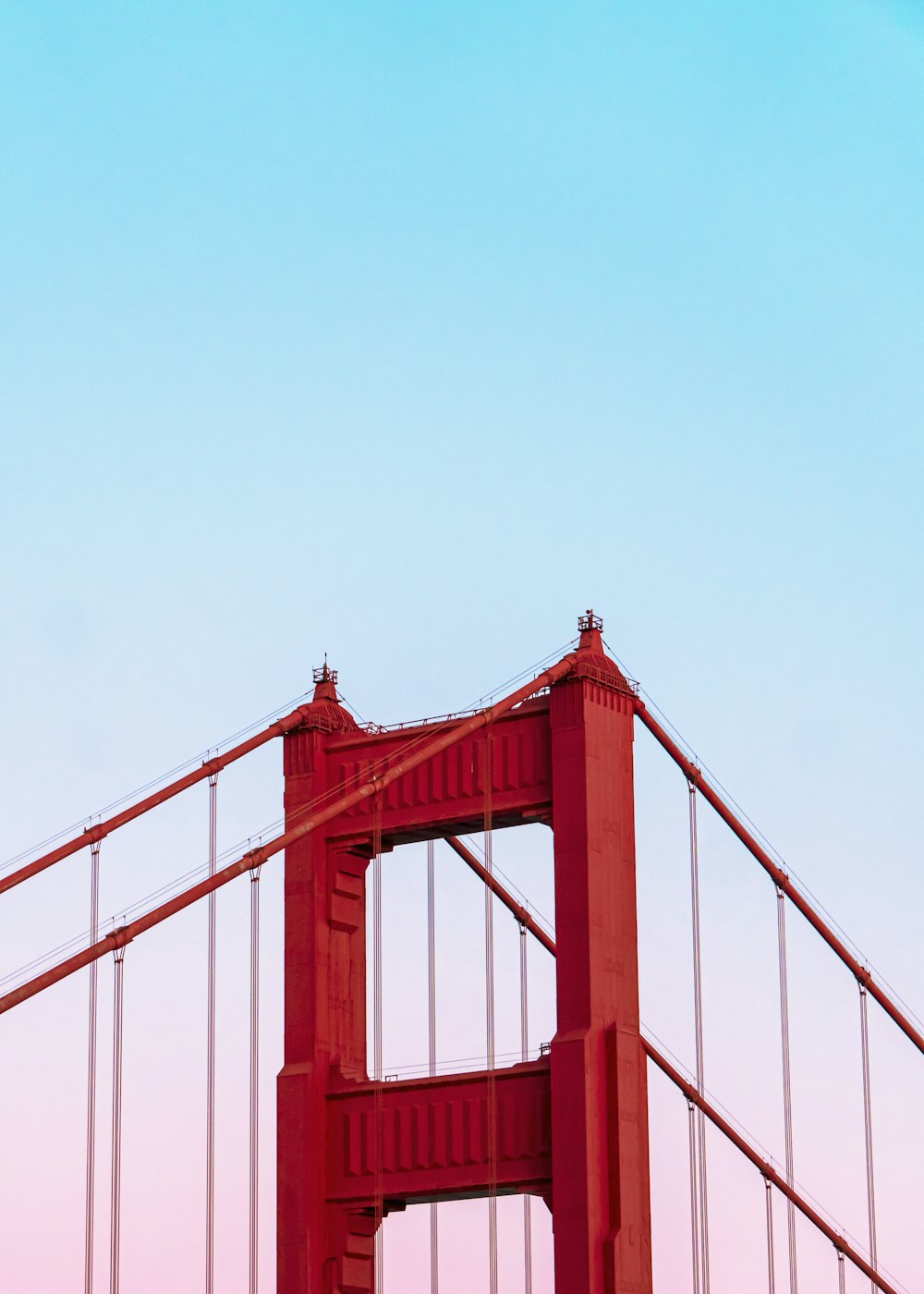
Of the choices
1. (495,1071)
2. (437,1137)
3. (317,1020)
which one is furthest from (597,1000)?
(317,1020)

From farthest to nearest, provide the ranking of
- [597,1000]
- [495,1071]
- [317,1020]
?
1. [317,1020]
2. [495,1071]
3. [597,1000]

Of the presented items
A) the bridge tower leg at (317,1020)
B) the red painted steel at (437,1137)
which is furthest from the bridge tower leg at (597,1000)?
the bridge tower leg at (317,1020)

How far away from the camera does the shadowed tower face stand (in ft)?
178

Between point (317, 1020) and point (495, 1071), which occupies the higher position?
point (317, 1020)

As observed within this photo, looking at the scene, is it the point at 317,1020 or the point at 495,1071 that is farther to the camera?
the point at 317,1020

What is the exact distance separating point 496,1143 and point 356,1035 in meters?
4.45

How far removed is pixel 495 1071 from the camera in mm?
56031

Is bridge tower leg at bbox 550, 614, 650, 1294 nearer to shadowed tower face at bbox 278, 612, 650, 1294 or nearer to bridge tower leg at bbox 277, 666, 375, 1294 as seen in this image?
shadowed tower face at bbox 278, 612, 650, 1294

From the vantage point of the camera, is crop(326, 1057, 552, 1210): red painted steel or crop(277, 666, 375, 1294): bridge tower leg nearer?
crop(326, 1057, 552, 1210): red painted steel

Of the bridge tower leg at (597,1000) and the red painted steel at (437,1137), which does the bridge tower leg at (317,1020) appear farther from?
the bridge tower leg at (597,1000)

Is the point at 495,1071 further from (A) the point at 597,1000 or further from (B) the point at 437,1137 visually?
(A) the point at 597,1000

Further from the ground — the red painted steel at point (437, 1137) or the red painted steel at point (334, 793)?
the red painted steel at point (334, 793)

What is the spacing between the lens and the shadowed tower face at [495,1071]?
5434 centimetres

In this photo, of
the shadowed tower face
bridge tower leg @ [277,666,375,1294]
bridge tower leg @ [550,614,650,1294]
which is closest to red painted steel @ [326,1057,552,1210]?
the shadowed tower face
